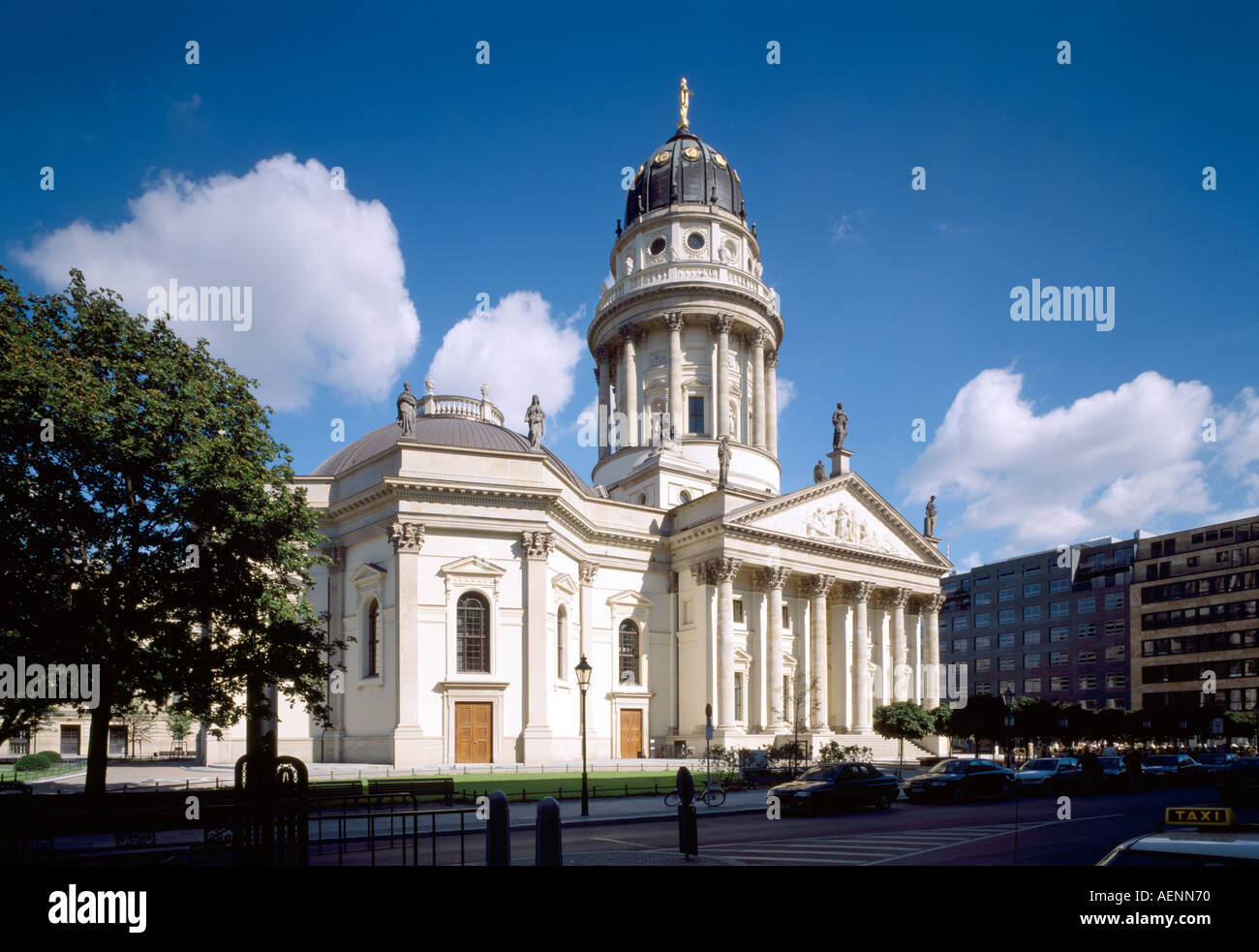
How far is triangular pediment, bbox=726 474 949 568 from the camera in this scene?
2124 inches

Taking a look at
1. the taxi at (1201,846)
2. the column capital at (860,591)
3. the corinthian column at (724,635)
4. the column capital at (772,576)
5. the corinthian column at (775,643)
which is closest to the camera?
the taxi at (1201,846)

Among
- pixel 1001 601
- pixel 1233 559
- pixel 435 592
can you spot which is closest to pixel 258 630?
pixel 435 592

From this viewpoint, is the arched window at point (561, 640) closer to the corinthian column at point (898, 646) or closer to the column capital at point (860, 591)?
the column capital at point (860, 591)

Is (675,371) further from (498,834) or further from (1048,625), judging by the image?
(1048,625)

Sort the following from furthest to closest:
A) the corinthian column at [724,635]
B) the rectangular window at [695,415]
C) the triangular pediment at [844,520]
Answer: the rectangular window at [695,415]
the triangular pediment at [844,520]
the corinthian column at [724,635]

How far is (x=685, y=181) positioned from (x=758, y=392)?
17455 millimetres

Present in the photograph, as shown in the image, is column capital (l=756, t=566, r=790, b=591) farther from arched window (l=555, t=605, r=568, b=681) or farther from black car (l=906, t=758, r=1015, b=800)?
black car (l=906, t=758, r=1015, b=800)

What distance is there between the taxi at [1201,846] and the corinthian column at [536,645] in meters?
37.2

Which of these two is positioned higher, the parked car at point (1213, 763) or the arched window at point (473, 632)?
the arched window at point (473, 632)

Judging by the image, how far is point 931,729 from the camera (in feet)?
171

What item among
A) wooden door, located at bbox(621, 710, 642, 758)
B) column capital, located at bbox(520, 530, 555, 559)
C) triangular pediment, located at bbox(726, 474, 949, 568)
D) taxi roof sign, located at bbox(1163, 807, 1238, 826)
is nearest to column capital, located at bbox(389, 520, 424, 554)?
column capital, located at bbox(520, 530, 555, 559)

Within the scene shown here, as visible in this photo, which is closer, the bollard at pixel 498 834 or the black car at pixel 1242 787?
the bollard at pixel 498 834

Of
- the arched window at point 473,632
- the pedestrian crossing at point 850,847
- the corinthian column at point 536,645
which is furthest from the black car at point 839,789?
the arched window at point 473,632

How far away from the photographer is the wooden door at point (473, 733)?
42156mm
